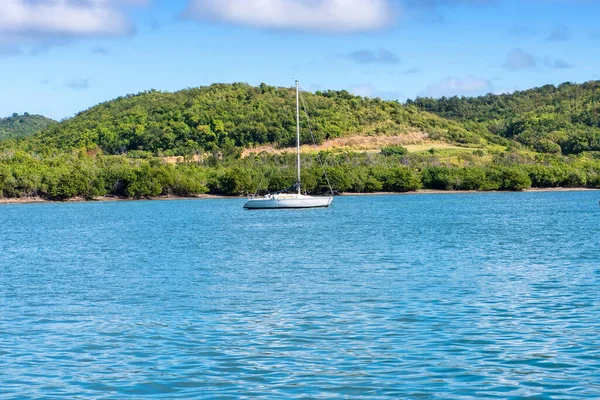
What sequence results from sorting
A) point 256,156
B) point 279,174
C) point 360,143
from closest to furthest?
1. point 279,174
2. point 256,156
3. point 360,143

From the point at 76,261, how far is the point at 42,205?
251ft

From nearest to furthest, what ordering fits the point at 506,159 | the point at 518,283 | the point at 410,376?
the point at 410,376, the point at 518,283, the point at 506,159

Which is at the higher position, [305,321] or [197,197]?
[197,197]

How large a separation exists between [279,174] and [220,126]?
51.8 m

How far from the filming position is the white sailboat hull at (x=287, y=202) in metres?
82.9

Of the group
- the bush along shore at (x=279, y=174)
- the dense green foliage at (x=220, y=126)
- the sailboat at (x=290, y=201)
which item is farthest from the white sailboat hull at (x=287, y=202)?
the dense green foliage at (x=220, y=126)

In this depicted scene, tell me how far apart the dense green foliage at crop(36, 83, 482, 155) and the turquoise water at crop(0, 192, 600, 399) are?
5126 inches

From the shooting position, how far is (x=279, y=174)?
126 meters

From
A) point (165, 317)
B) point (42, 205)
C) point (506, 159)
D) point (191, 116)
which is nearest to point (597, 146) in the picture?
point (506, 159)

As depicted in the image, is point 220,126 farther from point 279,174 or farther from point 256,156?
point 279,174

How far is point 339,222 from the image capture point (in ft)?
211

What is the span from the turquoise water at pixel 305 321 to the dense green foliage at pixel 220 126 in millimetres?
130206

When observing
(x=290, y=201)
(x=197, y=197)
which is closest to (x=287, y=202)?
(x=290, y=201)

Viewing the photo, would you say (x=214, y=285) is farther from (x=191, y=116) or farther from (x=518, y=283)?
(x=191, y=116)
